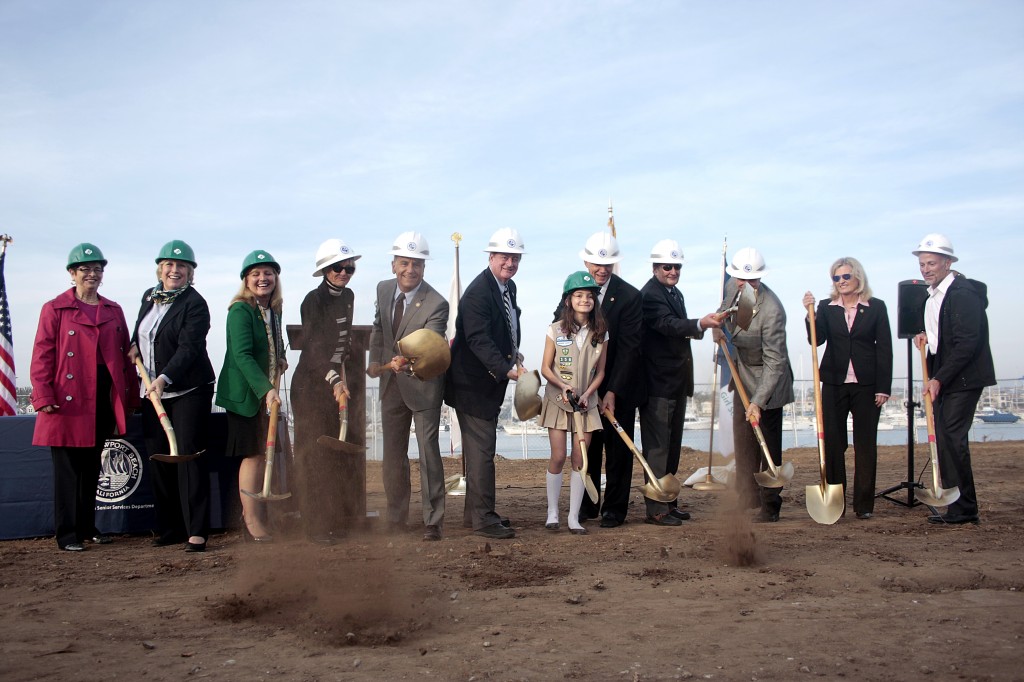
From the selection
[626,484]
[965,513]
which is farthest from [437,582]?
[965,513]

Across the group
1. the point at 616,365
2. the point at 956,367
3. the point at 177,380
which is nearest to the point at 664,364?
the point at 616,365

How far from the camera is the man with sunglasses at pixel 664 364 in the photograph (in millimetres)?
7418

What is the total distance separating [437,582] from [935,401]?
173 inches

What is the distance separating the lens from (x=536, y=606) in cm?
472

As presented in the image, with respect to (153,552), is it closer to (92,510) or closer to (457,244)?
(92,510)

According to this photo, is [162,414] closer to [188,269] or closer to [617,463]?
[188,269]

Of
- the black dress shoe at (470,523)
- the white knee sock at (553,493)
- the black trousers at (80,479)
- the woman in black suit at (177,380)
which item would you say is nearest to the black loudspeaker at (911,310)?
the white knee sock at (553,493)

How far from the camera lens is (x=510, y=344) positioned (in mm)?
7102

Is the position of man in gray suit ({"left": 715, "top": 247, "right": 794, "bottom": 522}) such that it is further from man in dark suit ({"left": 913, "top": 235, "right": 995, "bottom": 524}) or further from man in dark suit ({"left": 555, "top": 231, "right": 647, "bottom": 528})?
man in dark suit ({"left": 913, "top": 235, "right": 995, "bottom": 524})

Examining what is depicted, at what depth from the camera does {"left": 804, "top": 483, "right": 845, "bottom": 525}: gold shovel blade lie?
7.21 metres

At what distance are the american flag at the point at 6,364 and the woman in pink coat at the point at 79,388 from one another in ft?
7.41

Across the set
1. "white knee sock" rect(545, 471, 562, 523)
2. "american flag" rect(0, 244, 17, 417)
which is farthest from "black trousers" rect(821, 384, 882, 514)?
"american flag" rect(0, 244, 17, 417)

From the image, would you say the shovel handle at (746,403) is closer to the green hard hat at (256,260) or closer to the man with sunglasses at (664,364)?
the man with sunglasses at (664,364)

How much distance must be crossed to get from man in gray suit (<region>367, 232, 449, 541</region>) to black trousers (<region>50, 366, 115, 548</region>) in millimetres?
1895
